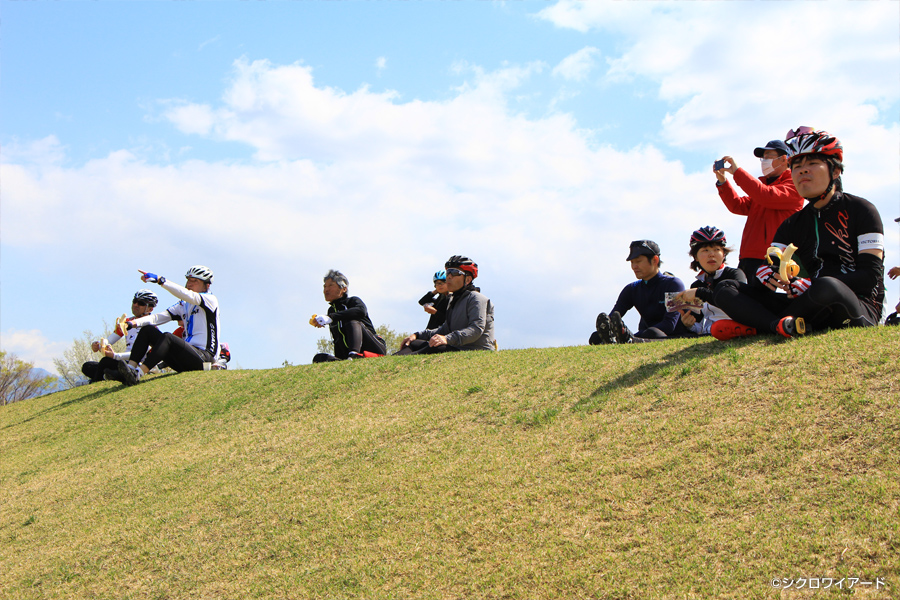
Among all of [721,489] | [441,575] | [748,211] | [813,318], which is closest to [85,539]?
[441,575]

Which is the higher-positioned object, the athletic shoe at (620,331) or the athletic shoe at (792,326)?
the athletic shoe at (620,331)

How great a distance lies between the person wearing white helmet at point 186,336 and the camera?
13.2 metres

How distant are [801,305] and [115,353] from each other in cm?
1270

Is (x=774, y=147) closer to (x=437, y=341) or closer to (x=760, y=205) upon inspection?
(x=760, y=205)

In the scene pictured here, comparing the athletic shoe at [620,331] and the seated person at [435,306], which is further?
the seated person at [435,306]

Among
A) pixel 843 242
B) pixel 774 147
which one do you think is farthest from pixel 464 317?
pixel 843 242

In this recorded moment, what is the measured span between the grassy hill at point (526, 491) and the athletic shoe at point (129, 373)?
4257 millimetres

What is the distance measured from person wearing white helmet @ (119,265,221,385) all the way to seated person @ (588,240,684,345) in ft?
24.9

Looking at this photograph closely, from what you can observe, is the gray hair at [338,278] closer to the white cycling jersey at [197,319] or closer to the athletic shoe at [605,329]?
the white cycling jersey at [197,319]

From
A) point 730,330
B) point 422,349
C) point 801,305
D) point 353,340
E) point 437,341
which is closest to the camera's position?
point 801,305

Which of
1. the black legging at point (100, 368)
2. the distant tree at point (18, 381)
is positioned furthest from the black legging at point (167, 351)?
the distant tree at point (18, 381)

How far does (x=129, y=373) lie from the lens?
1336 centimetres

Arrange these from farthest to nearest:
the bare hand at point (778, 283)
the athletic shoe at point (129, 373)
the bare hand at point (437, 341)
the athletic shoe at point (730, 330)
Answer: the athletic shoe at point (129, 373) < the bare hand at point (437, 341) < the athletic shoe at point (730, 330) < the bare hand at point (778, 283)

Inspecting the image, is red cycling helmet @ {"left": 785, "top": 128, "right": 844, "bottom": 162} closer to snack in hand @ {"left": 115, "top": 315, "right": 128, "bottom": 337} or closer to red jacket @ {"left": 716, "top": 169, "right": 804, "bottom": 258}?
red jacket @ {"left": 716, "top": 169, "right": 804, "bottom": 258}
